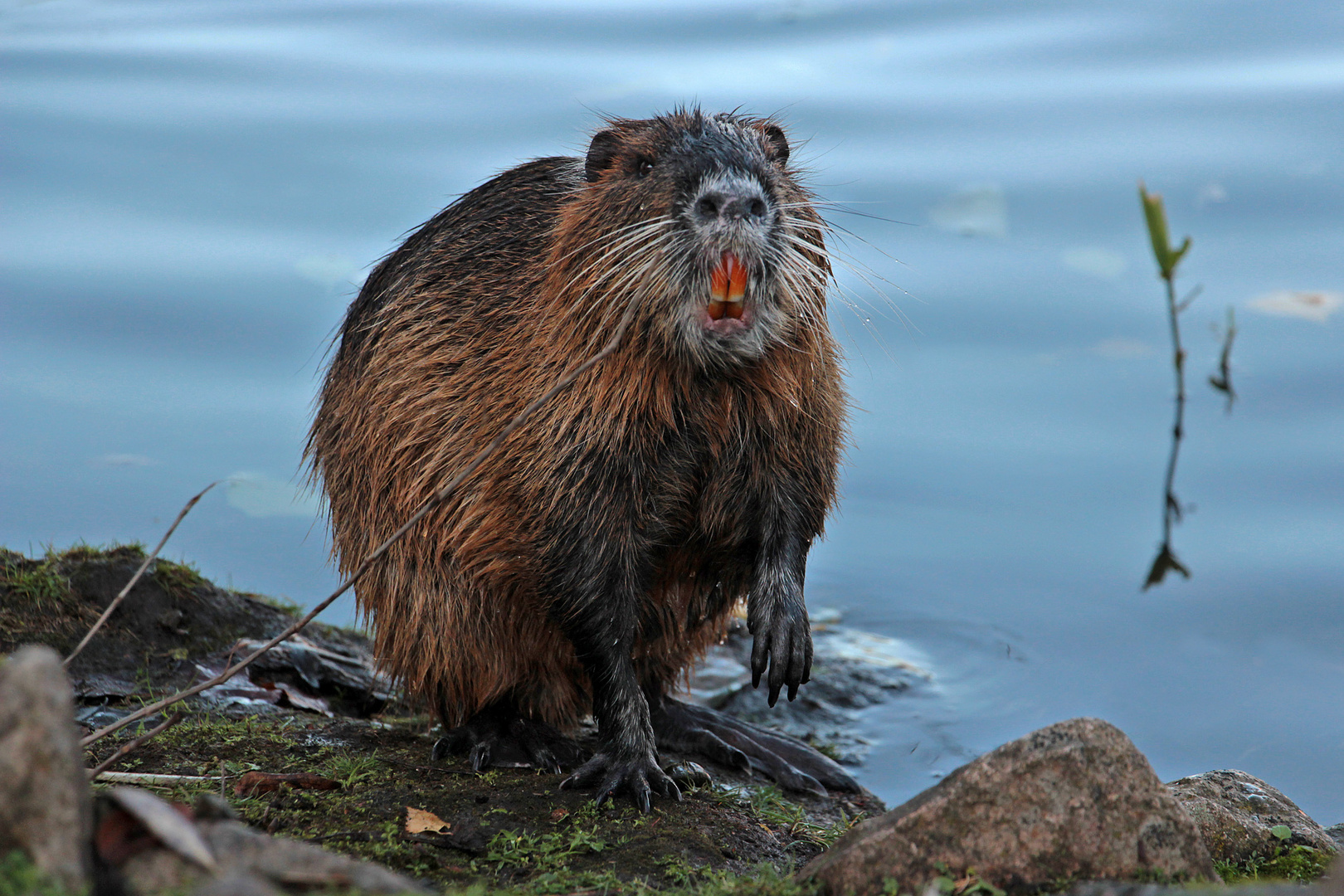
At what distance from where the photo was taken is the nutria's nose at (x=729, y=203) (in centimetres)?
289

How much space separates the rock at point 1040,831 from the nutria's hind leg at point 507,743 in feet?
4.42

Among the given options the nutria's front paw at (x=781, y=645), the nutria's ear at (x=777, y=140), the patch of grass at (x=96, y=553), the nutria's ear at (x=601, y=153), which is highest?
the nutria's ear at (x=777, y=140)

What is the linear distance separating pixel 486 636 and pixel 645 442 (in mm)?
771

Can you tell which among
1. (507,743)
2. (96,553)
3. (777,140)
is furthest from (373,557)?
(96,553)

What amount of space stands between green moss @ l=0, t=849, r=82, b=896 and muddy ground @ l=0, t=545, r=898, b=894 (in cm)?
106

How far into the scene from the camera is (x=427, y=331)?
148 inches

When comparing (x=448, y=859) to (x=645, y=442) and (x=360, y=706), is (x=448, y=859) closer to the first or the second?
(x=645, y=442)

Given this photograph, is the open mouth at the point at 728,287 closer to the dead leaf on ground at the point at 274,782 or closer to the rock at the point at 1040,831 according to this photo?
the rock at the point at 1040,831

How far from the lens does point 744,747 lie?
3.87 m

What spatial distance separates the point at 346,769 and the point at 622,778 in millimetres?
709

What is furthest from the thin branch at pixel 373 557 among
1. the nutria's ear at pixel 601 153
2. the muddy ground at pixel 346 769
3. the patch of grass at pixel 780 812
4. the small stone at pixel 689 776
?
the patch of grass at pixel 780 812

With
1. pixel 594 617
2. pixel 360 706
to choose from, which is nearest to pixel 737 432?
pixel 594 617

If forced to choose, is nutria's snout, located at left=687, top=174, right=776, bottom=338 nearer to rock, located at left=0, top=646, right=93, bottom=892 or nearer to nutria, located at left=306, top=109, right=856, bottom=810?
nutria, located at left=306, top=109, right=856, bottom=810

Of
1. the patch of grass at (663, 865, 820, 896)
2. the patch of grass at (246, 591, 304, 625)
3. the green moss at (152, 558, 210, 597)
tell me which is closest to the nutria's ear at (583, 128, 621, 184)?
the patch of grass at (663, 865, 820, 896)
